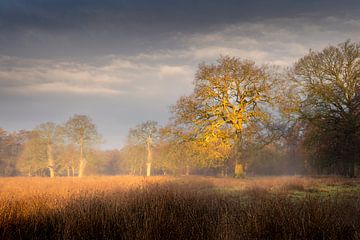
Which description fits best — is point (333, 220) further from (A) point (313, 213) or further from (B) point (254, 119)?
(B) point (254, 119)

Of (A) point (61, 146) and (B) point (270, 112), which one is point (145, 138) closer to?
(A) point (61, 146)

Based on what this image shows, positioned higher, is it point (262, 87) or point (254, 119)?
point (262, 87)

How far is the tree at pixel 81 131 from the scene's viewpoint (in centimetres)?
5178

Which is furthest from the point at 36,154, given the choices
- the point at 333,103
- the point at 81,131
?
the point at 333,103

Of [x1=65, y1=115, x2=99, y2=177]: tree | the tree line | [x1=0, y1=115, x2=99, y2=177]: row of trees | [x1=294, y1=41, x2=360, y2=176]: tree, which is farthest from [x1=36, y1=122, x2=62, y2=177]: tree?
[x1=294, y1=41, x2=360, y2=176]: tree

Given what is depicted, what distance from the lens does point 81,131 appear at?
5184 cm

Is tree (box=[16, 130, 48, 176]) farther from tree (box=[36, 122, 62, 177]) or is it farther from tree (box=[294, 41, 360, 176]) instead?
tree (box=[294, 41, 360, 176])

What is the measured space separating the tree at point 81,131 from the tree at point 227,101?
3246 centimetres

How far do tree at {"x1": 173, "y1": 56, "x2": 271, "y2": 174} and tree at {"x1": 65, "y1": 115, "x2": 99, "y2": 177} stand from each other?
32.5m

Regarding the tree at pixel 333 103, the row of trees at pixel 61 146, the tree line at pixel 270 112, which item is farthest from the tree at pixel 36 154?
the tree at pixel 333 103

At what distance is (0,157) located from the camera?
6788cm

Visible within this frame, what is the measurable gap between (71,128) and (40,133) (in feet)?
31.9

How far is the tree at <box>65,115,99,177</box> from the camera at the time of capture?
5178 cm

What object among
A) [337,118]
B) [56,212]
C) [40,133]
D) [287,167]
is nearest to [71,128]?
[40,133]
